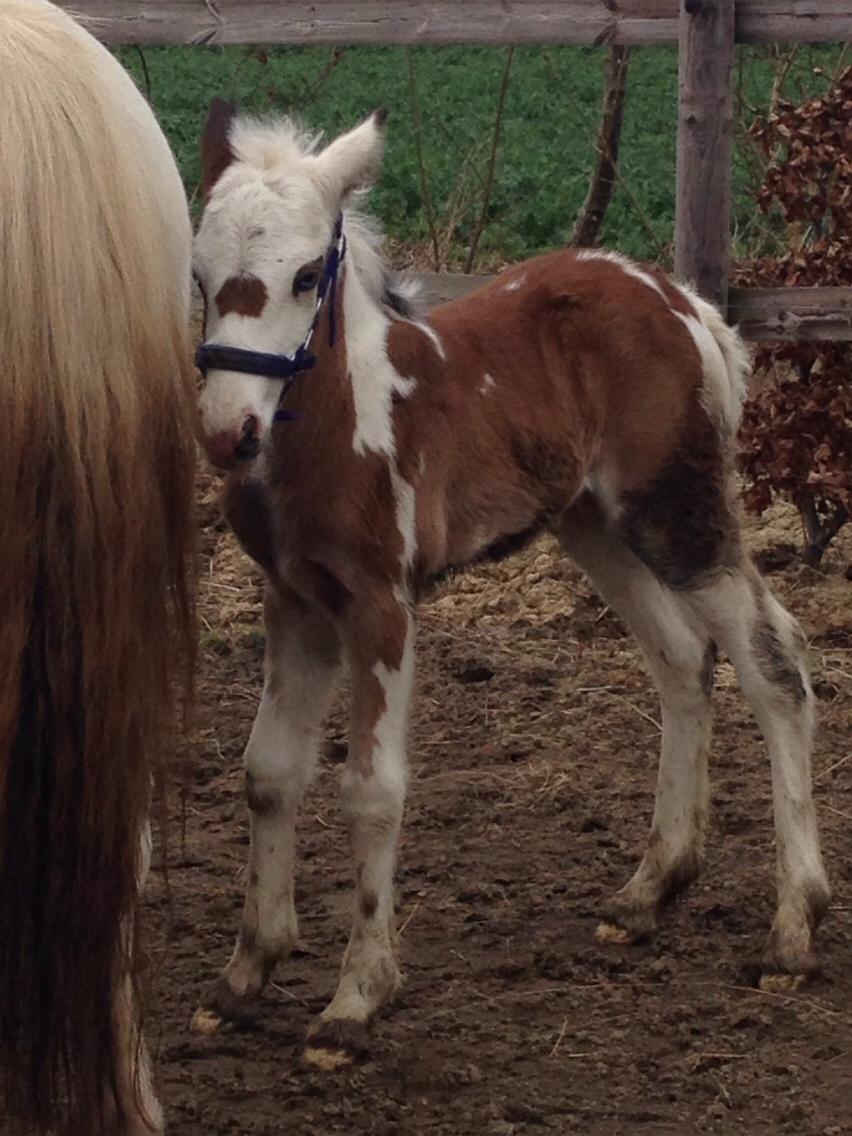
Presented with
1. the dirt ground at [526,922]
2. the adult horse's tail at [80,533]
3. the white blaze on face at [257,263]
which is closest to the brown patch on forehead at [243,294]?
the white blaze on face at [257,263]

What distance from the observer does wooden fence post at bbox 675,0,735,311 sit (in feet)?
21.3

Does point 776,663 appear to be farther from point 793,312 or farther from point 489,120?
point 489,120

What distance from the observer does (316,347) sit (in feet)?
12.9

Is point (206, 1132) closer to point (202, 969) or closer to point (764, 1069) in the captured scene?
point (202, 969)

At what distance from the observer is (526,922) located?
15.2 feet

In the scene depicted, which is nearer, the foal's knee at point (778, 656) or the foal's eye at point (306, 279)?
the foal's eye at point (306, 279)

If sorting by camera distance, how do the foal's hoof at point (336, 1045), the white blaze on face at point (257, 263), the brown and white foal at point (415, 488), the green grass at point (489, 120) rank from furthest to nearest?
the green grass at point (489, 120) → the foal's hoof at point (336, 1045) → the brown and white foal at point (415, 488) → the white blaze on face at point (257, 263)

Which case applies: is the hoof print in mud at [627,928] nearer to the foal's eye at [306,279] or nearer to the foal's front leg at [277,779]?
the foal's front leg at [277,779]

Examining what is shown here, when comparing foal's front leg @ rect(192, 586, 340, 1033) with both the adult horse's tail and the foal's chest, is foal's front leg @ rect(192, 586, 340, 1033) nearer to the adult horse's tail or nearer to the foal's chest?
the foal's chest

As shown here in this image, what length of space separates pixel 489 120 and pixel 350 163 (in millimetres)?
15986

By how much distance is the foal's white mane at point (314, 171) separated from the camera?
3836mm

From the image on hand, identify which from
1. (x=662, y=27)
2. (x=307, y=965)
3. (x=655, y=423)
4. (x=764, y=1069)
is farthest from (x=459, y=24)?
(x=764, y=1069)

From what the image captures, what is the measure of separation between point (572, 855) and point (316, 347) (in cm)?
174

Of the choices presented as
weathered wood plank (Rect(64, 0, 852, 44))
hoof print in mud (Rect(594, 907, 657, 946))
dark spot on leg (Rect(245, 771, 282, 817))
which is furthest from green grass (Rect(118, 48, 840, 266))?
dark spot on leg (Rect(245, 771, 282, 817))
